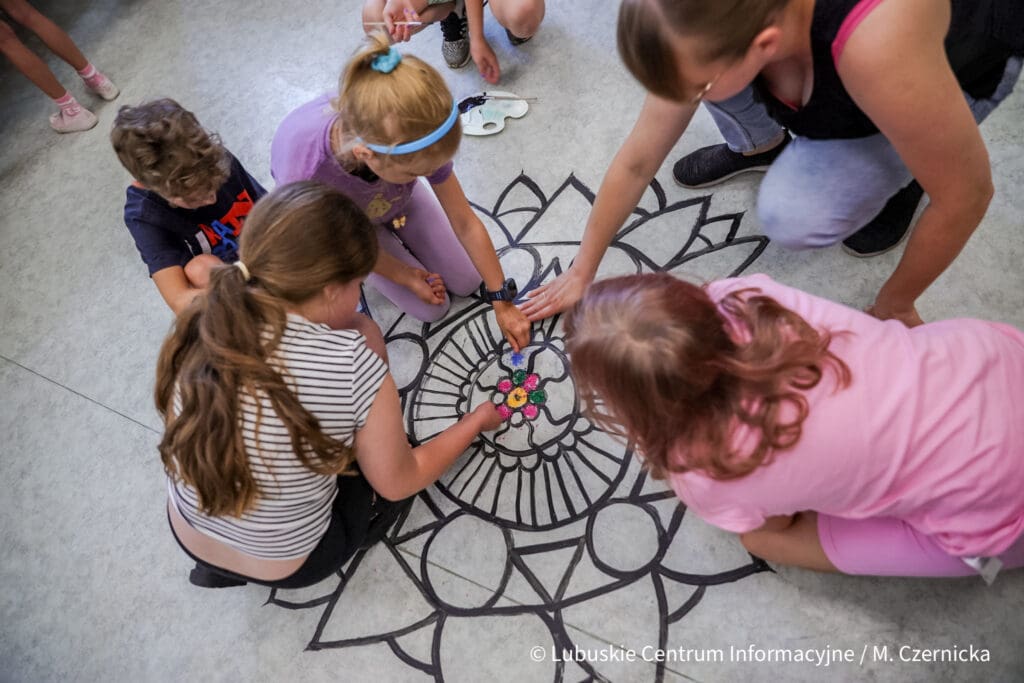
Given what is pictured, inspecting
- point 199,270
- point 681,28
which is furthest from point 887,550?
point 199,270

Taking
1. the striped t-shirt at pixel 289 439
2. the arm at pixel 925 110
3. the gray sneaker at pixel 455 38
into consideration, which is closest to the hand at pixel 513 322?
the striped t-shirt at pixel 289 439

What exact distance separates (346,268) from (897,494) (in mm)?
844

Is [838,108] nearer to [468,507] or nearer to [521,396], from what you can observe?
[521,396]

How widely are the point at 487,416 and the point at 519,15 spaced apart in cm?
108

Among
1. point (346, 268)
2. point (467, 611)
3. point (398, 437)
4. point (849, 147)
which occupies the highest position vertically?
point (849, 147)

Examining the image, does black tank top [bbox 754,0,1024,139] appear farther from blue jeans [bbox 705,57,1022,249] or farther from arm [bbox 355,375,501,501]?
arm [bbox 355,375,501,501]

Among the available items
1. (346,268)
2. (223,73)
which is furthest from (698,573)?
(223,73)

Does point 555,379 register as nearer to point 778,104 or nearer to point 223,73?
point 778,104

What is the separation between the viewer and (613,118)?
1.75 m

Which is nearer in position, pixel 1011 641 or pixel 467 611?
pixel 1011 641

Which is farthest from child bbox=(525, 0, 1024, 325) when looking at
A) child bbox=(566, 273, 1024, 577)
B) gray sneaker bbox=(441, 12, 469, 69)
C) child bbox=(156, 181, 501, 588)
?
gray sneaker bbox=(441, 12, 469, 69)

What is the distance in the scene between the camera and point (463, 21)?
1917mm

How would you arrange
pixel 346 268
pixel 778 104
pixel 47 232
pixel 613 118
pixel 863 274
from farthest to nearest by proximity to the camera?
pixel 47 232 → pixel 613 118 → pixel 863 274 → pixel 778 104 → pixel 346 268

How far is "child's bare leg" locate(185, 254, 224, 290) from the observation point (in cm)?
141
